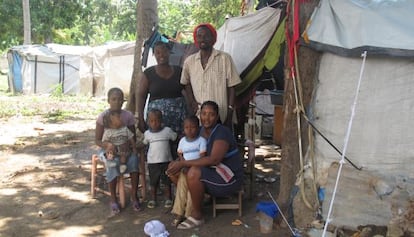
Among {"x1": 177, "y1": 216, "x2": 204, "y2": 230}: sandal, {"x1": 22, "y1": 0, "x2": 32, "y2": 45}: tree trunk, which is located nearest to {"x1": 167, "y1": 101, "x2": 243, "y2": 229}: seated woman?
{"x1": 177, "y1": 216, "x2": 204, "y2": 230}: sandal

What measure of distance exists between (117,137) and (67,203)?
3.20 feet

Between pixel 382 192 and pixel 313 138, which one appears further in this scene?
pixel 313 138

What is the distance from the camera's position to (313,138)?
3.55 meters

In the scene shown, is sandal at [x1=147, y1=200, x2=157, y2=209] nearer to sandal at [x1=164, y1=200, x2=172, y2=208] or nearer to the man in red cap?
sandal at [x1=164, y1=200, x2=172, y2=208]

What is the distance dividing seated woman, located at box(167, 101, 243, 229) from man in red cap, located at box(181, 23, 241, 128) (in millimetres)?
394

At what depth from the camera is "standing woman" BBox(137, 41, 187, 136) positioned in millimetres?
4406

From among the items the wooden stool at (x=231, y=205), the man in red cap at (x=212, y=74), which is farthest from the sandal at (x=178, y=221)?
the man in red cap at (x=212, y=74)

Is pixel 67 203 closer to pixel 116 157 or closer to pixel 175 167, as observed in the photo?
pixel 116 157

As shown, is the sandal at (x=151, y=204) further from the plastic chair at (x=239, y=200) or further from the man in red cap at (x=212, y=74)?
the man in red cap at (x=212, y=74)

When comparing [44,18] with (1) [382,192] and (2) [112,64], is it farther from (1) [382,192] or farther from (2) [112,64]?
(1) [382,192]

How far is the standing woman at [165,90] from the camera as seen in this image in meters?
4.41

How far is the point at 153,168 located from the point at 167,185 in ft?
1.01

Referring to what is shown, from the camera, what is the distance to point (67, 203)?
15.0 feet

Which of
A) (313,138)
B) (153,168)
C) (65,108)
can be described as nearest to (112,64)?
(65,108)
